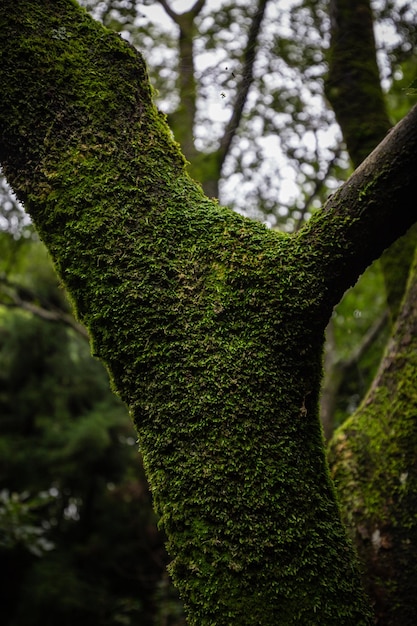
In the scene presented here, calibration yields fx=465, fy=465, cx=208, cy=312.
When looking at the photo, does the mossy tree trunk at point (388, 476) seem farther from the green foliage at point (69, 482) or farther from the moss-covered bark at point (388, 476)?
the green foliage at point (69, 482)

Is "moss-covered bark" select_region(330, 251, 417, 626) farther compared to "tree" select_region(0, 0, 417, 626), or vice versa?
"moss-covered bark" select_region(330, 251, 417, 626)

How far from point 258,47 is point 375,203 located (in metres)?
3.79

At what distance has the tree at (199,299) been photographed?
50.0 inches

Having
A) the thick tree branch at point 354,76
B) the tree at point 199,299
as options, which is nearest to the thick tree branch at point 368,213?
the tree at point 199,299

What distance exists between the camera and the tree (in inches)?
50.0

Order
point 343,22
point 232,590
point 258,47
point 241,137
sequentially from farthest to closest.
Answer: point 241,137 < point 258,47 < point 343,22 < point 232,590

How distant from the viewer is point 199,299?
1.46 meters

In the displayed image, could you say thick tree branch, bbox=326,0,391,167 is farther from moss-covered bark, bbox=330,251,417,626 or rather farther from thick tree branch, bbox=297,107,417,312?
thick tree branch, bbox=297,107,417,312

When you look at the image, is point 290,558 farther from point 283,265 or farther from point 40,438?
point 40,438

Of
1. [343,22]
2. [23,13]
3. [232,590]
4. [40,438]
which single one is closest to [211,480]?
[232,590]

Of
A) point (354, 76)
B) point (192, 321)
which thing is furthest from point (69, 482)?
point (192, 321)

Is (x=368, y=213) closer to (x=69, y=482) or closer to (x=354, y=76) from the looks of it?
(x=354, y=76)

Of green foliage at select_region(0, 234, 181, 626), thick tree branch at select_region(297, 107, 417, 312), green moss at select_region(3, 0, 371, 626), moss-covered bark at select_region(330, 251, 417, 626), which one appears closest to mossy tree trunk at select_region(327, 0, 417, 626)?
moss-covered bark at select_region(330, 251, 417, 626)

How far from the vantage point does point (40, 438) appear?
1188cm
